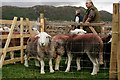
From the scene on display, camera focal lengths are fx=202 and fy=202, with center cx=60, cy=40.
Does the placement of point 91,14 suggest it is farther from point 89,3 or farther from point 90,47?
point 90,47

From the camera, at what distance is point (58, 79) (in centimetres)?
571

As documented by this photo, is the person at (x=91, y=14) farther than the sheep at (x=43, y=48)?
Yes

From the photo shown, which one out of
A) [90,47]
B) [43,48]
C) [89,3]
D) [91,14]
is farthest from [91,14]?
[43,48]

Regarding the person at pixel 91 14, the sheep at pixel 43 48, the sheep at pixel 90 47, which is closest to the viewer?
the sheep at pixel 90 47

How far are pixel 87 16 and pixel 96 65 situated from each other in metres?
2.27

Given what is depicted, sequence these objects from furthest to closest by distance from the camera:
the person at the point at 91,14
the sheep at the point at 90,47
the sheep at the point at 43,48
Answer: the person at the point at 91,14, the sheep at the point at 43,48, the sheep at the point at 90,47

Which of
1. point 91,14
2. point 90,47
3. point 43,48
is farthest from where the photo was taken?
point 91,14

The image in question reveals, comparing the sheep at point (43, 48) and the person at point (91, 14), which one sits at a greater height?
the person at point (91, 14)

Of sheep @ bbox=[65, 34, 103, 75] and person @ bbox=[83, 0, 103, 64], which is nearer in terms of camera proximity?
sheep @ bbox=[65, 34, 103, 75]

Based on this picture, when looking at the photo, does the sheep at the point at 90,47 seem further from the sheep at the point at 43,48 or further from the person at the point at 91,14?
the person at the point at 91,14

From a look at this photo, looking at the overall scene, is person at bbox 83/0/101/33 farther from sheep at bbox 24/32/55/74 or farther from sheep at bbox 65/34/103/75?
sheep at bbox 24/32/55/74

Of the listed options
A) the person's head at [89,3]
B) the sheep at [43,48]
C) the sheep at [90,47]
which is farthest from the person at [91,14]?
the sheep at [43,48]

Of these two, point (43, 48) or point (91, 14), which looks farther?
point (91, 14)

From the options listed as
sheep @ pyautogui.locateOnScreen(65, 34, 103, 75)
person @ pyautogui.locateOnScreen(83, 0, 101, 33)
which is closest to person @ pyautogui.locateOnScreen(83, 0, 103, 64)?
person @ pyautogui.locateOnScreen(83, 0, 101, 33)
